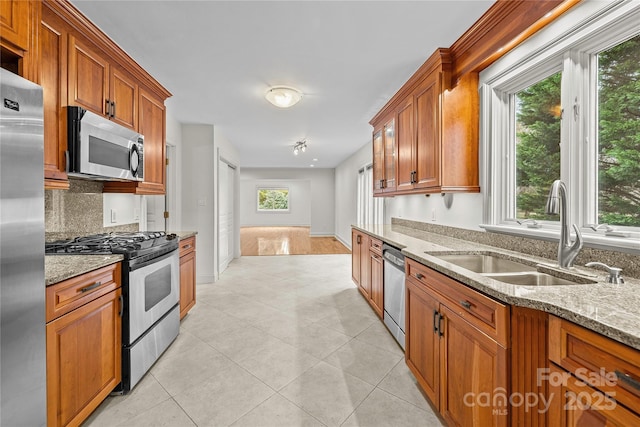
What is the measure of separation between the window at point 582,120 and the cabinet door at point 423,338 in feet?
2.58

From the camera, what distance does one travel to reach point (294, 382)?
6.41 ft

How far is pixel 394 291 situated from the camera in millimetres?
2438

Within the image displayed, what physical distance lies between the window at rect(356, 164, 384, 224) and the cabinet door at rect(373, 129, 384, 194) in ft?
4.34

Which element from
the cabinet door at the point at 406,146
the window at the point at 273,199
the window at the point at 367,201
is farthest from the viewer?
the window at the point at 273,199

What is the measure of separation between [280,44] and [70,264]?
2.02 m

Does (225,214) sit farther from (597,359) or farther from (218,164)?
(597,359)

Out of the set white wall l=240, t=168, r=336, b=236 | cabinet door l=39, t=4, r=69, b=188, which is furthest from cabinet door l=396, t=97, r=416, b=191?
white wall l=240, t=168, r=336, b=236

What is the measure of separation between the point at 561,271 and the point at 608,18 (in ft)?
4.07

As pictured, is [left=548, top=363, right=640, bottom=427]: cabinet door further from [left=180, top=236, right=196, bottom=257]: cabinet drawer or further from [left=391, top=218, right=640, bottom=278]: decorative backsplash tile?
[left=180, top=236, right=196, bottom=257]: cabinet drawer

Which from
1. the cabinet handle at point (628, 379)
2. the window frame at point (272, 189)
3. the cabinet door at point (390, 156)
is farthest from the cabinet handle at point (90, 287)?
the window frame at point (272, 189)

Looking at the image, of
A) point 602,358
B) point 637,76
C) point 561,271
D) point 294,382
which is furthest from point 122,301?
point 637,76

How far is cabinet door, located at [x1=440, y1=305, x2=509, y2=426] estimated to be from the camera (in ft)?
3.65

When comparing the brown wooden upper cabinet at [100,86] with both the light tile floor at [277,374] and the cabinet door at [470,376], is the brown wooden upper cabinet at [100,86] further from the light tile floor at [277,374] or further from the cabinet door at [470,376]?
the cabinet door at [470,376]

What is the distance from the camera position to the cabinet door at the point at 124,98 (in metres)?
2.18
